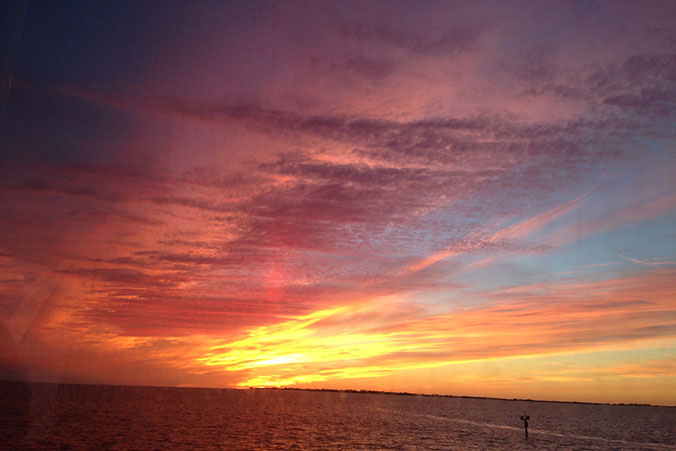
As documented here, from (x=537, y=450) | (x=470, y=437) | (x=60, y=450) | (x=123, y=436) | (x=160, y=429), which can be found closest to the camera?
(x=60, y=450)

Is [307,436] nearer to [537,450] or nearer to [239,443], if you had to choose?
[239,443]

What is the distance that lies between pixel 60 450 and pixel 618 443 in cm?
9102

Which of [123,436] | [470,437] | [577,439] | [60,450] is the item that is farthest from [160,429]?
[577,439]

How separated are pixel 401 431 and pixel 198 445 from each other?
42.5 m

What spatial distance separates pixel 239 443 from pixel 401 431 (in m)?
36.6

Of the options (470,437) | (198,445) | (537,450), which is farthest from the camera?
(470,437)

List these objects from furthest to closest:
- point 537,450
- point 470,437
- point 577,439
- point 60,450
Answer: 1. point 577,439
2. point 470,437
3. point 537,450
4. point 60,450

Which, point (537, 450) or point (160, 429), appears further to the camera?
point (160, 429)

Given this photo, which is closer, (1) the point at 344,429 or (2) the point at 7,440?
(2) the point at 7,440

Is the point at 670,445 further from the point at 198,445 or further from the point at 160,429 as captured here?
the point at 160,429


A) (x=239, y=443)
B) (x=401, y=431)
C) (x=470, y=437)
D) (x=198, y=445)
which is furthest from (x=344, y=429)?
(x=198, y=445)

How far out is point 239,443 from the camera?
213 feet

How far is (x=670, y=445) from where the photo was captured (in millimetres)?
90812

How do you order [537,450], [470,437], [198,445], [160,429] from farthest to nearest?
[470,437]
[160,429]
[537,450]
[198,445]
